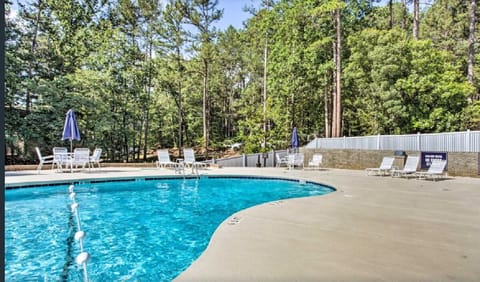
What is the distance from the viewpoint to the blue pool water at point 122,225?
374 centimetres

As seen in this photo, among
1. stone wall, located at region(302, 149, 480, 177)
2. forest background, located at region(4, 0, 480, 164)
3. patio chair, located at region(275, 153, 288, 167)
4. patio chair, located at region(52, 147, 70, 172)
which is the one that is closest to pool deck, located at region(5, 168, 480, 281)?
stone wall, located at region(302, 149, 480, 177)

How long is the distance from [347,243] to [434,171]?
822cm

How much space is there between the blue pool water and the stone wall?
15.9 feet

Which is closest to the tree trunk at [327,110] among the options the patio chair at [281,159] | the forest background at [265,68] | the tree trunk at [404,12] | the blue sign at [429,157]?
the forest background at [265,68]

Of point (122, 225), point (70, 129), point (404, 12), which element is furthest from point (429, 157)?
point (404, 12)

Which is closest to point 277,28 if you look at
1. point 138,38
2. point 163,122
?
point 138,38

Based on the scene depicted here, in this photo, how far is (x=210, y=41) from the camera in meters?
19.4

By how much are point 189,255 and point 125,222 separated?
6.71ft

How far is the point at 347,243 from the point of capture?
346 centimetres

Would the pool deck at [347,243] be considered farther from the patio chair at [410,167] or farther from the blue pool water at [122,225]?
the patio chair at [410,167]

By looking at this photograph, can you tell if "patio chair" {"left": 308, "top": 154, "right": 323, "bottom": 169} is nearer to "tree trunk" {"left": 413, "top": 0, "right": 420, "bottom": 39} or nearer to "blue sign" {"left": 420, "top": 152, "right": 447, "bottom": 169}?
"blue sign" {"left": 420, "top": 152, "right": 447, "bottom": 169}

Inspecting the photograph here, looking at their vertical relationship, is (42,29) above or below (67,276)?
above

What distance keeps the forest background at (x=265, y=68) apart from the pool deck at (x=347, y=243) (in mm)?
10864

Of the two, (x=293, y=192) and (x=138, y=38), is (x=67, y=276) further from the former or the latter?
(x=138, y=38)
